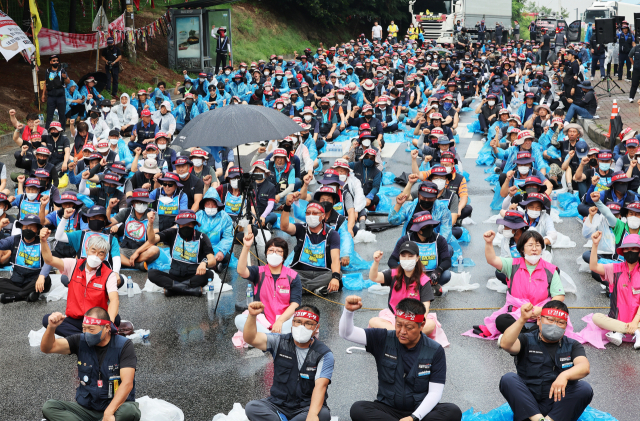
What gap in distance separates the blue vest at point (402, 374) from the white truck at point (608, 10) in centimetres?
5270

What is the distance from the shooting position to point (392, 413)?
6059mm

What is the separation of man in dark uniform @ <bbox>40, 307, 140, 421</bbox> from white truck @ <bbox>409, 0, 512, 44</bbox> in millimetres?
44141

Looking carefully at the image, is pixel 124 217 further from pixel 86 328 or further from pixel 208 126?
pixel 86 328

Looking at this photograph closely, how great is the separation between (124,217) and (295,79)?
16192mm

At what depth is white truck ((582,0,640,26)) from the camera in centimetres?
5412

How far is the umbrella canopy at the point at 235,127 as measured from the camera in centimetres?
949

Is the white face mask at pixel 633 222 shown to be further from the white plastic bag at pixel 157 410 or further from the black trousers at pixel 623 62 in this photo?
the black trousers at pixel 623 62

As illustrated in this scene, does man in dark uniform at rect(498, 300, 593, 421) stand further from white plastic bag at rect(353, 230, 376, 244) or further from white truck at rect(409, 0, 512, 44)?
white truck at rect(409, 0, 512, 44)

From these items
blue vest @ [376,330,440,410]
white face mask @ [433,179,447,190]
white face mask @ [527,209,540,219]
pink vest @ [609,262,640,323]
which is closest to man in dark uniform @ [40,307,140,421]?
blue vest @ [376,330,440,410]

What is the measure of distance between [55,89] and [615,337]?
16692 millimetres

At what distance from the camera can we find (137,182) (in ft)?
44.3

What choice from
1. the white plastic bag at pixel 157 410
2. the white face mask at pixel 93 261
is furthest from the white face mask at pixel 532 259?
the white face mask at pixel 93 261

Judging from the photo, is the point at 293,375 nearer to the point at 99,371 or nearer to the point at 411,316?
the point at 411,316

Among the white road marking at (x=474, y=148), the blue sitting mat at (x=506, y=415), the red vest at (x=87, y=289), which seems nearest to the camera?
the blue sitting mat at (x=506, y=415)
